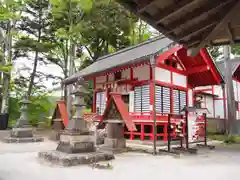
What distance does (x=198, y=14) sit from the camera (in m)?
3.03

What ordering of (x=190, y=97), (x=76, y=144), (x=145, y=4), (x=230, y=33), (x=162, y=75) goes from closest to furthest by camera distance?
1. (x=145, y=4)
2. (x=230, y=33)
3. (x=76, y=144)
4. (x=162, y=75)
5. (x=190, y=97)

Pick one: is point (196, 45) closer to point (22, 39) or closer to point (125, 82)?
point (125, 82)

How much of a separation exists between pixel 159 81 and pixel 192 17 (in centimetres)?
702

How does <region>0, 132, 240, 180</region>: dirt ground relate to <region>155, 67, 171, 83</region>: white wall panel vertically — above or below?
below

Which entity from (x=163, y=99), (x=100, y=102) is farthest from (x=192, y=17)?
(x=100, y=102)

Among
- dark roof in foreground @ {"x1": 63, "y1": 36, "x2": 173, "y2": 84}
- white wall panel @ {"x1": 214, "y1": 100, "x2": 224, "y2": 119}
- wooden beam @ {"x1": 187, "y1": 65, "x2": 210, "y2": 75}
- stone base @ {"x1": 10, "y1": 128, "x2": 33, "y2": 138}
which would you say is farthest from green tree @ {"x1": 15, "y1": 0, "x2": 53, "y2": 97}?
white wall panel @ {"x1": 214, "y1": 100, "x2": 224, "y2": 119}

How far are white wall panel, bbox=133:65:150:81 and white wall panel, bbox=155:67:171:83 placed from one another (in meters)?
0.45

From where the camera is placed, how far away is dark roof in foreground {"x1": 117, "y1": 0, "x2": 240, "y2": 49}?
2.78m

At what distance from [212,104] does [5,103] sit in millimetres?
17844

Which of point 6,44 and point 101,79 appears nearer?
point 101,79

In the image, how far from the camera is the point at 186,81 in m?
11.9

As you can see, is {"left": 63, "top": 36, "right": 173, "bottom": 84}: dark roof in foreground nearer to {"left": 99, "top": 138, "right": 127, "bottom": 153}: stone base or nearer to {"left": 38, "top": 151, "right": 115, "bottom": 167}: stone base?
{"left": 99, "top": 138, "right": 127, "bottom": 153}: stone base

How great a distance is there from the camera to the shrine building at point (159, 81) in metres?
9.73

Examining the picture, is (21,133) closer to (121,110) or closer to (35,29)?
(121,110)
